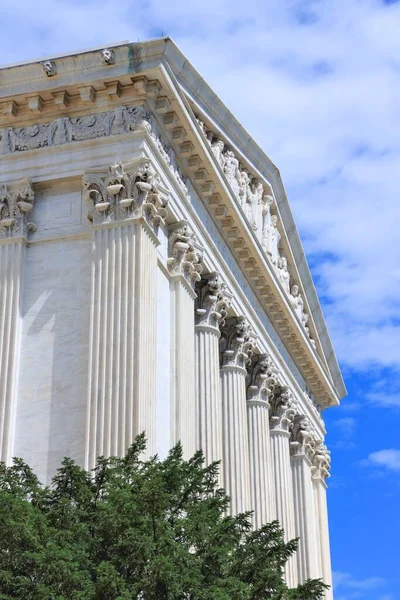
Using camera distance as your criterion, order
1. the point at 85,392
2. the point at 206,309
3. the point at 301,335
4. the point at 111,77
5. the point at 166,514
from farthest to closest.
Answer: the point at 301,335
the point at 206,309
the point at 111,77
the point at 85,392
the point at 166,514

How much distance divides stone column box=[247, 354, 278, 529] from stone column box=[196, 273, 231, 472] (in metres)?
4.64

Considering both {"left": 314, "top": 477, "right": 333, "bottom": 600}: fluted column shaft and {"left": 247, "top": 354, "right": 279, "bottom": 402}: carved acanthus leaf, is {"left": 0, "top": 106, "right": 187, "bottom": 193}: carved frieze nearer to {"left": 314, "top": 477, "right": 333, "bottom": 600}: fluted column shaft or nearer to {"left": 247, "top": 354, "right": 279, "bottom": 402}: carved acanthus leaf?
{"left": 247, "top": 354, "right": 279, "bottom": 402}: carved acanthus leaf

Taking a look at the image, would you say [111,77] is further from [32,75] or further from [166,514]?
[166,514]

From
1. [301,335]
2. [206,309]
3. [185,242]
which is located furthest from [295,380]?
[185,242]

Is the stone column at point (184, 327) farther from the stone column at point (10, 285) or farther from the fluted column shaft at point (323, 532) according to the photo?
the fluted column shaft at point (323, 532)

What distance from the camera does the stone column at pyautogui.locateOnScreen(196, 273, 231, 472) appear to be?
33.8 metres

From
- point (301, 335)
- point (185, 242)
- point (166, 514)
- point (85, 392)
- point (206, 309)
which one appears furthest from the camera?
point (301, 335)

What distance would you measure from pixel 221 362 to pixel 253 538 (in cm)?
1766

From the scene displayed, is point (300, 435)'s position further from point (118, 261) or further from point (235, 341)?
point (118, 261)

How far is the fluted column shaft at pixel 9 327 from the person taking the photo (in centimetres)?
2842

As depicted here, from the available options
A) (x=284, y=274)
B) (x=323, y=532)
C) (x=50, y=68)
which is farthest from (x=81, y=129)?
(x=323, y=532)

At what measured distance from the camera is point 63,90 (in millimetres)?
31172

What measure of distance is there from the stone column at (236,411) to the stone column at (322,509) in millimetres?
13706

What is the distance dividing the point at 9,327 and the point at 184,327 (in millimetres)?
5136
